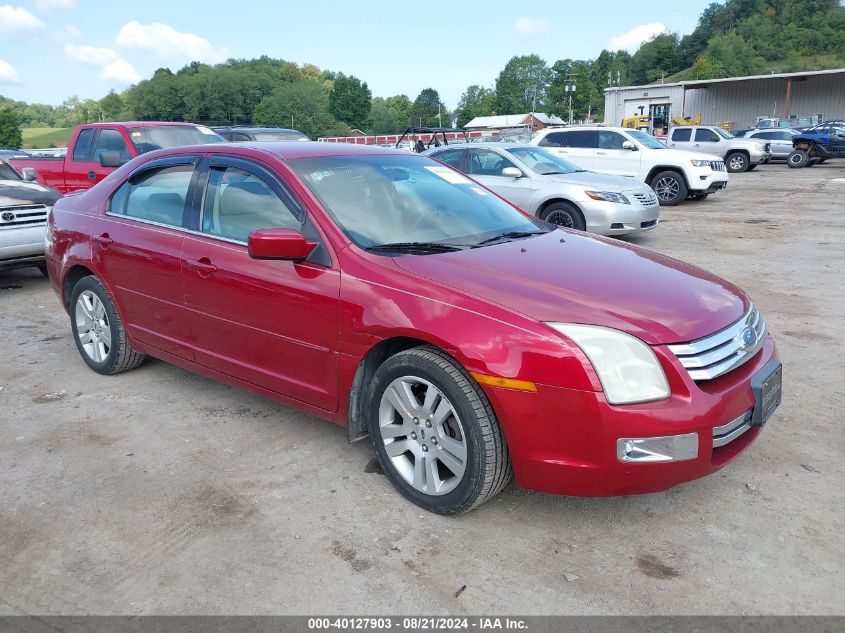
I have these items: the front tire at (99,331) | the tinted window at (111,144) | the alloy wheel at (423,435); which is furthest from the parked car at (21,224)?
the alloy wheel at (423,435)

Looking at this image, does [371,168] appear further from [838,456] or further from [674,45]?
[674,45]

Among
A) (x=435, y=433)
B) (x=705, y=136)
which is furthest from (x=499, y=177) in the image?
(x=705, y=136)

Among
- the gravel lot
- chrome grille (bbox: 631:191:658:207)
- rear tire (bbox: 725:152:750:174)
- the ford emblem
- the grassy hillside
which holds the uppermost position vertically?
the grassy hillside

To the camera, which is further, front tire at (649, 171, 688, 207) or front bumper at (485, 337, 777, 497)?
front tire at (649, 171, 688, 207)

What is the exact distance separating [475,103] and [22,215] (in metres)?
183

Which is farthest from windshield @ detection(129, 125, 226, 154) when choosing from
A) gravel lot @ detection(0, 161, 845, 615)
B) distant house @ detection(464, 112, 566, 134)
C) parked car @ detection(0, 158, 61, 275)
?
distant house @ detection(464, 112, 566, 134)

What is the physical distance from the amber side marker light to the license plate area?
3.34 feet

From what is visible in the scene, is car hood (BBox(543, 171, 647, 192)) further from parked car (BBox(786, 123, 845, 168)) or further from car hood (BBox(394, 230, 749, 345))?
parked car (BBox(786, 123, 845, 168))

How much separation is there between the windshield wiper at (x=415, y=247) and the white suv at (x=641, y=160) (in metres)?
12.3

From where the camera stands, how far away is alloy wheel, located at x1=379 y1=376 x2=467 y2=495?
9.96 feet

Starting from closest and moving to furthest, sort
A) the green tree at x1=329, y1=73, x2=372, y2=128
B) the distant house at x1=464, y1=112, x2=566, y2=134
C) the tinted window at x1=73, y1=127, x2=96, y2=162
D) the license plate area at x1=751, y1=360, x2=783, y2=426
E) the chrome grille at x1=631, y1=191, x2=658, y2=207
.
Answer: the license plate area at x1=751, y1=360, x2=783, y2=426
the chrome grille at x1=631, y1=191, x2=658, y2=207
the tinted window at x1=73, y1=127, x2=96, y2=162
the distant house at x1=464, y1=112, x2=566, y2=134
the green tree at x1=329, y1=73, x2=372, y2=128

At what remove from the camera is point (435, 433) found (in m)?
3.09

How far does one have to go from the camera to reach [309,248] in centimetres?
342

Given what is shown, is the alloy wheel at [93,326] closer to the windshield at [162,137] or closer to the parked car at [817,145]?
the windshield at [162,137]
